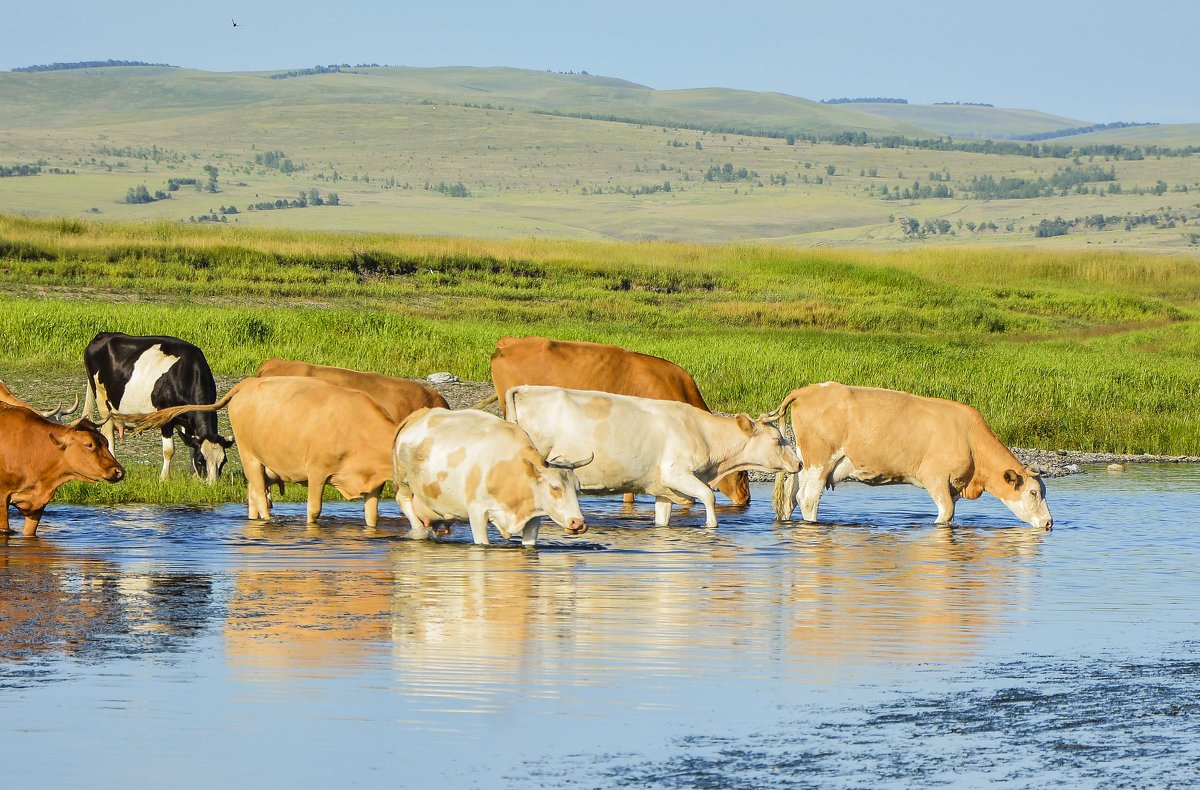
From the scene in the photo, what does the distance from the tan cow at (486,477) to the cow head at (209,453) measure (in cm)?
427

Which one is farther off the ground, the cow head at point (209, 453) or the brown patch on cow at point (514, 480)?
A: the brown patch on cow at point (514, 480)

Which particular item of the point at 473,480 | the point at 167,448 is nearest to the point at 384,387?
the point at 167,448

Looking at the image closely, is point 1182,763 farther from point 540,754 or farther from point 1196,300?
point 1196,300

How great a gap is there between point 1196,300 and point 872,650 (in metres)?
56.7

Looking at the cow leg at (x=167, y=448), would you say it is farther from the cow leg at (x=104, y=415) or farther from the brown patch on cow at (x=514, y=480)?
the brown patch on cow at (x=514, y=480)

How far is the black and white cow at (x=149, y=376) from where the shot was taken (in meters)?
18.0

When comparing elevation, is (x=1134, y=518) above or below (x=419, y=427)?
below

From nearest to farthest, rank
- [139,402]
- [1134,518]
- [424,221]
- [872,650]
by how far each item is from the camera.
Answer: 1. [872,650]
2. [1134,518]
3. [139,402]
4. [424,221]

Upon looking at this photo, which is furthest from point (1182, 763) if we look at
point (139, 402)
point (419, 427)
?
point (139, 402)

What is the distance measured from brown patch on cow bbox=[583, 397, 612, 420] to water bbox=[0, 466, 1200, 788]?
99cm

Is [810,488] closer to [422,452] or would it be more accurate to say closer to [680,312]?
[422,452]

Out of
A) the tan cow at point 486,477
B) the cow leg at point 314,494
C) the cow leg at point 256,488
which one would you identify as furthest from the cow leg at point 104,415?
the tan cow at point 486,477

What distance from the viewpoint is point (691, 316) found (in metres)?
43.7

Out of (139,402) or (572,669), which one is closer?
(572,669)
